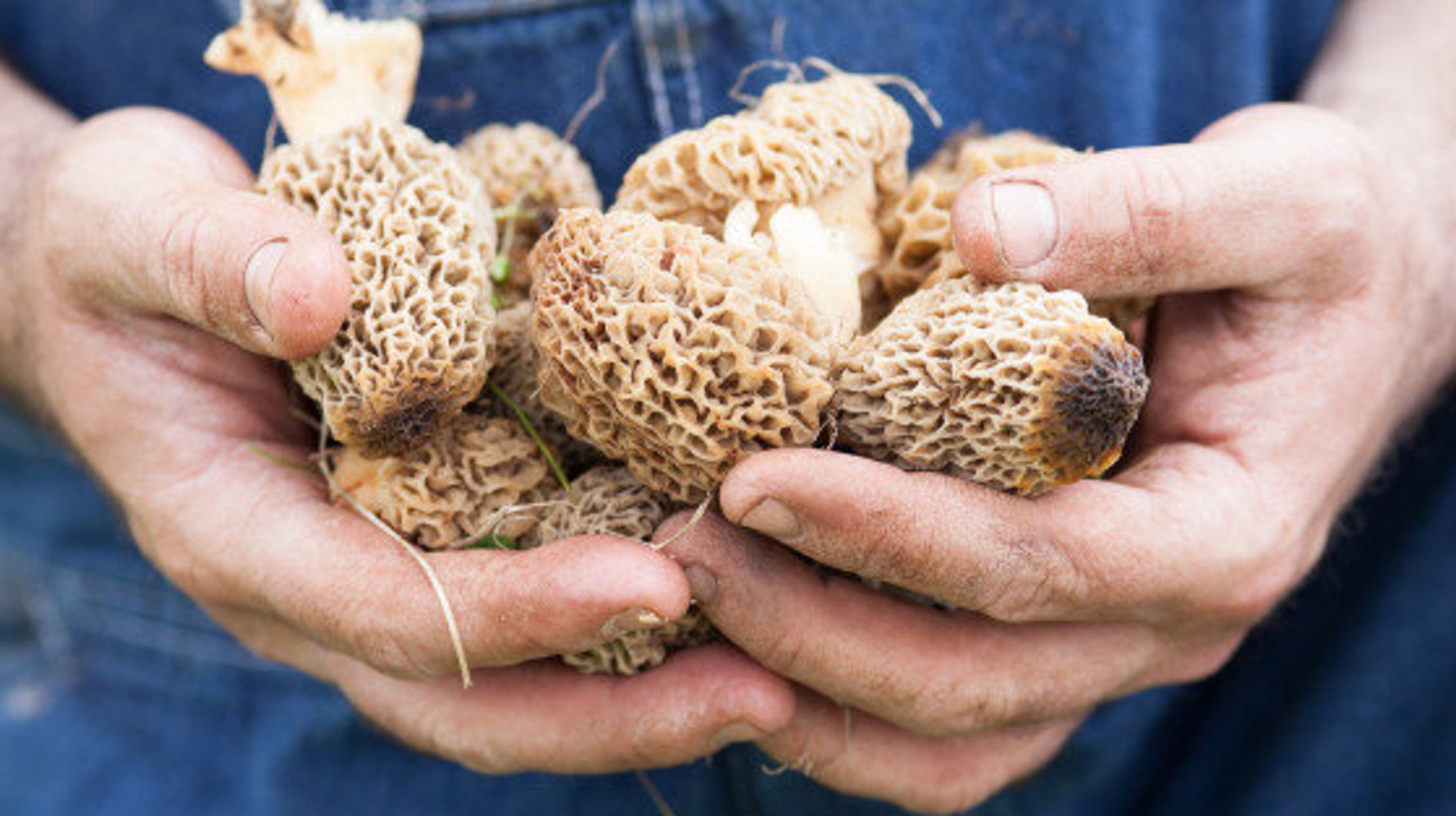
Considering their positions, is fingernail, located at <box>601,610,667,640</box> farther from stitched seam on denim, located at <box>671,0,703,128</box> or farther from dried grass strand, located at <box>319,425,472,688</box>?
stitched seam on denim, located at <box>671,0,703,128</box>

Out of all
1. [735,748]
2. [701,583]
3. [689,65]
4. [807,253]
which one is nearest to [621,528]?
[701,583]

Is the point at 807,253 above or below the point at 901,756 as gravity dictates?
above

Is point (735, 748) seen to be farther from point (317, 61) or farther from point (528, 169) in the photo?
point (317, 61)

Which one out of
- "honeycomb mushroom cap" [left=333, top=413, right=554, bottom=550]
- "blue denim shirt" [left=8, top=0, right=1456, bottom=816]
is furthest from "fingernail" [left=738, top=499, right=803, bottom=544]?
"blue denim shirt" [left=8, top=0, right=1456, bottom=816]

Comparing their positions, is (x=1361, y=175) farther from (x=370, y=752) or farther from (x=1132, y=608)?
(x=370, y=752)

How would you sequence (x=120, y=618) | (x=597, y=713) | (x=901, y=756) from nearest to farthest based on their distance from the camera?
(x=597, y=713) < (x=901, y=756) < (x=120, y=618)

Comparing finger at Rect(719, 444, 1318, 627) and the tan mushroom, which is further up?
the tan mushroom

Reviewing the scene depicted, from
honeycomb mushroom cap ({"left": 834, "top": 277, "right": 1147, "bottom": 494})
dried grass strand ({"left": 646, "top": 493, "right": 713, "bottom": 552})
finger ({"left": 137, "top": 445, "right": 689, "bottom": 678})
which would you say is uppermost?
honeycomb mushroom cap ({"left": 834, "top": 277, "right": 1147, "bottom": 494})
